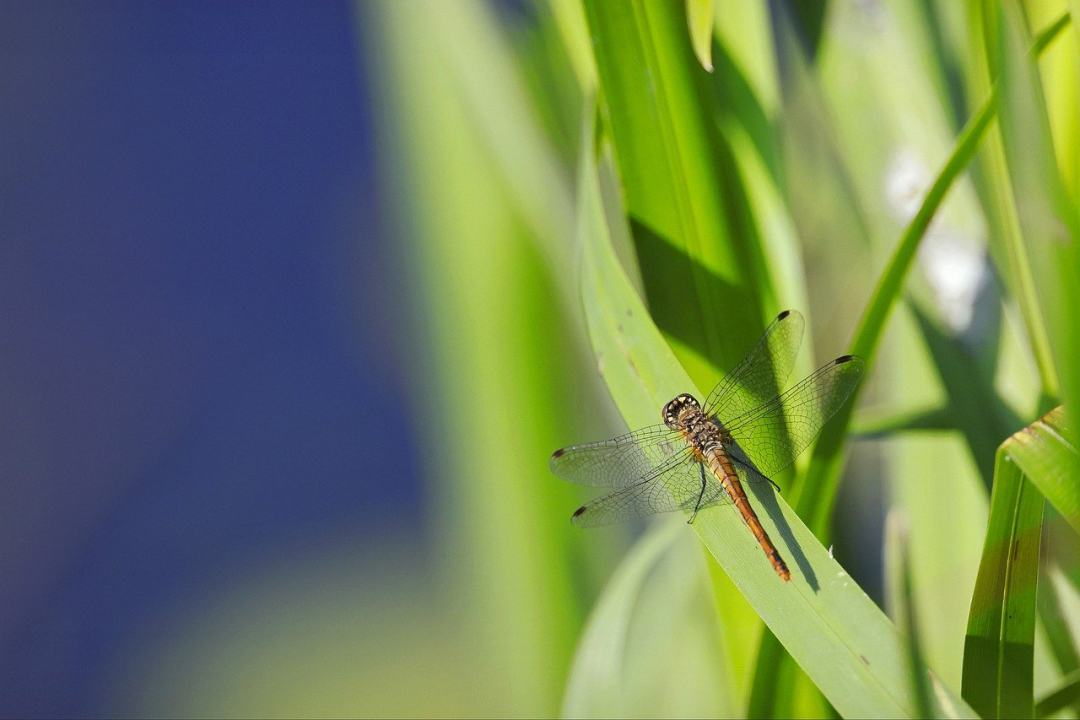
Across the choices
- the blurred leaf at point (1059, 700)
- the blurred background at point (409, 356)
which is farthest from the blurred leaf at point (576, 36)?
the blurred leaf at point (1059, 700)

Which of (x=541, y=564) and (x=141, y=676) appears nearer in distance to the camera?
(x=541, y=564)

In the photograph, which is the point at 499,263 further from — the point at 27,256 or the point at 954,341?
the point at 27,256

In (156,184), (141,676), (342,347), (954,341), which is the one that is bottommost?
(141,676)

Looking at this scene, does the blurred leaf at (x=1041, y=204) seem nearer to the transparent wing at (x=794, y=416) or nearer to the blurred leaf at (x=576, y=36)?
the transparent wing at (x=794, y=416)

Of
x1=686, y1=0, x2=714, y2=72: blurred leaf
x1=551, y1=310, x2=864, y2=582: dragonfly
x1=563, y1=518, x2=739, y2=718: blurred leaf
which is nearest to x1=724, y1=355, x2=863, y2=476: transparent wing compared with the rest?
x1=551, y1=310, x2=864, y2=582: dragonfly

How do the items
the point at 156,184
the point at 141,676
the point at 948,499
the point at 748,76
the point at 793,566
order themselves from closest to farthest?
1. the point at 793,566
2. the point at 748,76
3. the point at 948,499
4. the point at 141,676
5. the point at 156,184

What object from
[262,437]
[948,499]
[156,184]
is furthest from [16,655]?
[948,499]

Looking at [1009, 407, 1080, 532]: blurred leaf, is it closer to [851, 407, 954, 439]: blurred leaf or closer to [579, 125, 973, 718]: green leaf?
[579, 125, 973, 718]: green leaf
